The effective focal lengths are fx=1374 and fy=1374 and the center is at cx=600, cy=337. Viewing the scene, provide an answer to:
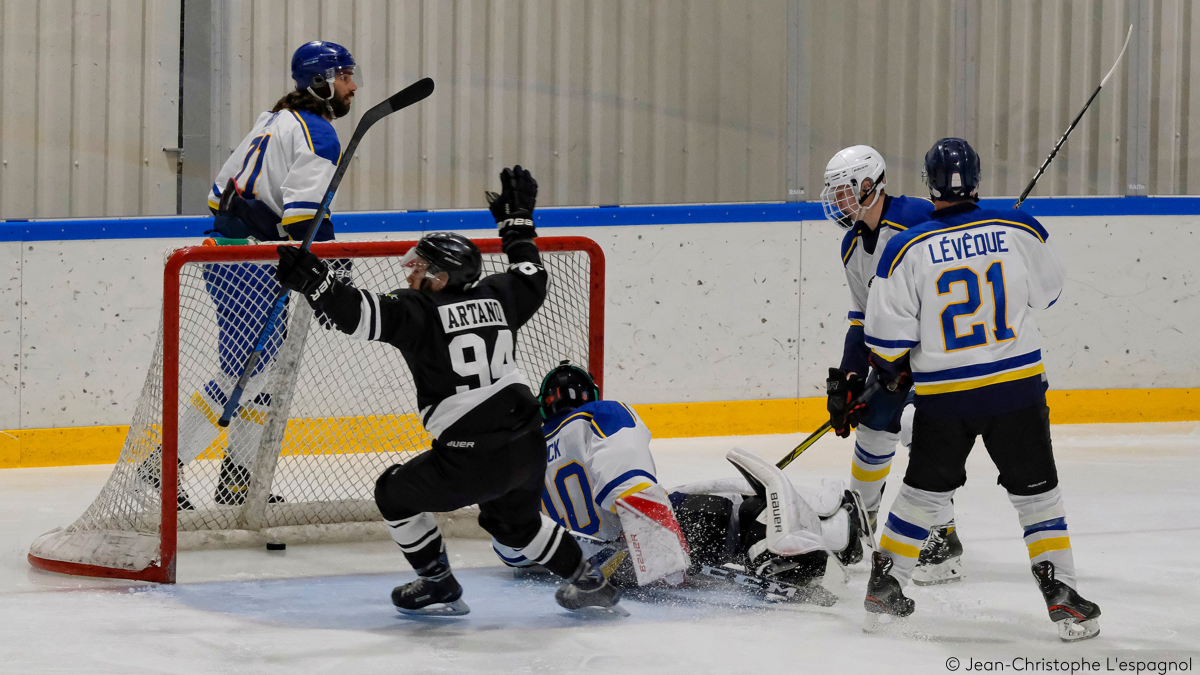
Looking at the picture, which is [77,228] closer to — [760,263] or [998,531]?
[760,263]

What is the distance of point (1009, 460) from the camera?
3.11 m

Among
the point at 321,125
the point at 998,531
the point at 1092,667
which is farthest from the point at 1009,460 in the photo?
the point at 321,125

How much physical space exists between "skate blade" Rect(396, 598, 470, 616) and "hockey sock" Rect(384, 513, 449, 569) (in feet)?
0.37

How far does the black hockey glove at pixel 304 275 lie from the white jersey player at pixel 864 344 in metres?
1.32

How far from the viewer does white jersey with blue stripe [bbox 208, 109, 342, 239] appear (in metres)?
3.99

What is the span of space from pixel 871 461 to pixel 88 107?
3.50 meters

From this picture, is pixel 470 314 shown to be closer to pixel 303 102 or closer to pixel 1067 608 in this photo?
pixel 303 102

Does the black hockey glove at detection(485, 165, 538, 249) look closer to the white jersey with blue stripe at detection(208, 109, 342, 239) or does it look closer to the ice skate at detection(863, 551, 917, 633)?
the white jersey with blue stripe at detection(208, 109, 342, 239)

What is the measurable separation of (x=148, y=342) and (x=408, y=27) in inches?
71.5

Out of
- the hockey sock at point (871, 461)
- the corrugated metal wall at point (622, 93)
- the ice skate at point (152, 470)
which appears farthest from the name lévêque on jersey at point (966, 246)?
the corrugated metal wall at point (622, 93)

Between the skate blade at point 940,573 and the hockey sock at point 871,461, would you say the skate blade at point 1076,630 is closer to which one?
the skate blade at point 940,573

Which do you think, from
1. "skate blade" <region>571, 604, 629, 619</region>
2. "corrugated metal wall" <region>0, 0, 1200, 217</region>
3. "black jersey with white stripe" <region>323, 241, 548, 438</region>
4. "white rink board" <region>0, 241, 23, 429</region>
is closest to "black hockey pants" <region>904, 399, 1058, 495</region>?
"skate blade" <region>571, 604, 629, 619</region>

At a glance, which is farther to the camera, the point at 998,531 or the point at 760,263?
the point at 760,263

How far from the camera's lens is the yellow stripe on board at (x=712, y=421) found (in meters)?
4.43
